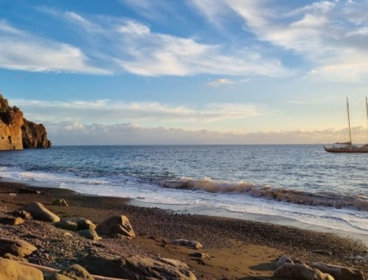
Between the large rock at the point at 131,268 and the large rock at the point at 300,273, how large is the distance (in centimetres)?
190

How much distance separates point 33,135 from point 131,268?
148 metres

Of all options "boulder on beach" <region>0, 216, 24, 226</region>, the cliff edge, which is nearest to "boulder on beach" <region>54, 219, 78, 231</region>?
"boulder on beach" <region>0, 216, 24, 226</region>

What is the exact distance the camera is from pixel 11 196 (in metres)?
20.0

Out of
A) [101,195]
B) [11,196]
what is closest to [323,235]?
[101,195]

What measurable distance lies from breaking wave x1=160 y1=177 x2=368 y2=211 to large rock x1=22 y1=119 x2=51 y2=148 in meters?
125

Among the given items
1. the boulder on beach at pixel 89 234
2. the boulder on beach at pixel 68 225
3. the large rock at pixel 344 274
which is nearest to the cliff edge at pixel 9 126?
the boulder on beach at pixel 68 225

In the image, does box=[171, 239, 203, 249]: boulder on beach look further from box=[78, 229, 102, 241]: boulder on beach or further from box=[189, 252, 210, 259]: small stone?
box=[78, 229, 102, 241]: boulder on beach

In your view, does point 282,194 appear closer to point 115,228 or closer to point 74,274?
point 115,228

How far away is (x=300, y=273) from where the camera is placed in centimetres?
709

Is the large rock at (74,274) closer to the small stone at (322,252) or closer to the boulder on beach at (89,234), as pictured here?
the boulder on beach at (89,234)

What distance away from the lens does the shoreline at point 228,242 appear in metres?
8.26

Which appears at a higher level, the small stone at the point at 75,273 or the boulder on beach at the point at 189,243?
the small stone at the point at 75,273

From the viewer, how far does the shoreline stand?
8.26 m

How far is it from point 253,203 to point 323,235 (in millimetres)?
6835
